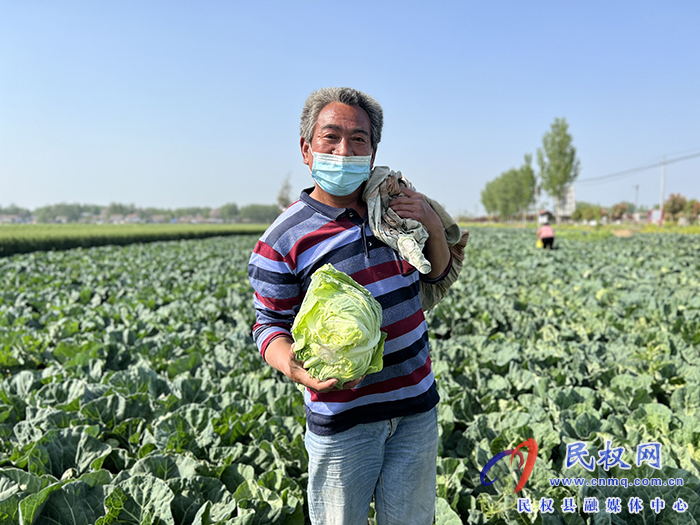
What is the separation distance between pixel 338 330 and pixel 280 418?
7.23 feet

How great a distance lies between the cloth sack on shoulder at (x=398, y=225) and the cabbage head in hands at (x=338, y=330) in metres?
0.22

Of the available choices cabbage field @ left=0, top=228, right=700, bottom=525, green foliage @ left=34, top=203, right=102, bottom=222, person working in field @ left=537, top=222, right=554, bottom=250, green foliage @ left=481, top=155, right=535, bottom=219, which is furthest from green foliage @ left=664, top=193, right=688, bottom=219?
green foliage @ left=34, top=203, right=102, bottom=222

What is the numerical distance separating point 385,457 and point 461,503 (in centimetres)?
123

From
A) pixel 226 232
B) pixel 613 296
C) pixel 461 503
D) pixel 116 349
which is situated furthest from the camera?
pixel 226 232

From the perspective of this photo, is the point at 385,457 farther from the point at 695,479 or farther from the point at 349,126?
the point at 695,479

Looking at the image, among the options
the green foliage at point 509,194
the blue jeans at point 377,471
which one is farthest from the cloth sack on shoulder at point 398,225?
the green foliage at point 509,194

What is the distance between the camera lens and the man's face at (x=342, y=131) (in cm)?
171

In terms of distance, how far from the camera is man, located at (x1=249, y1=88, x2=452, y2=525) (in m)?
1.71

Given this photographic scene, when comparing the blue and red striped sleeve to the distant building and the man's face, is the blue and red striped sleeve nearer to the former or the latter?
the man's face

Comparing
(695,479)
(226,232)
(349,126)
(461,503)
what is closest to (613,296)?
(695,479)

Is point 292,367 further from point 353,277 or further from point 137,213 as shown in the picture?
point 137,213

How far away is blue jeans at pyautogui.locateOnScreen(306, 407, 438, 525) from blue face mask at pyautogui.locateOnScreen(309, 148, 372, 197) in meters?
0.97

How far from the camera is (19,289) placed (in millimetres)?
9320

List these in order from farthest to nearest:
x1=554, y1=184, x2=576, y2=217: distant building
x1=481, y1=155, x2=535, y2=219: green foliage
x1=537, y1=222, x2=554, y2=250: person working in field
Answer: x1=481, y1=155, x2=535, y2=219: green foliage < x1=554, y1=184, x2=576, y2=217: distant building < x1=537, y1=222, x2=554, y2=250: person working in field
